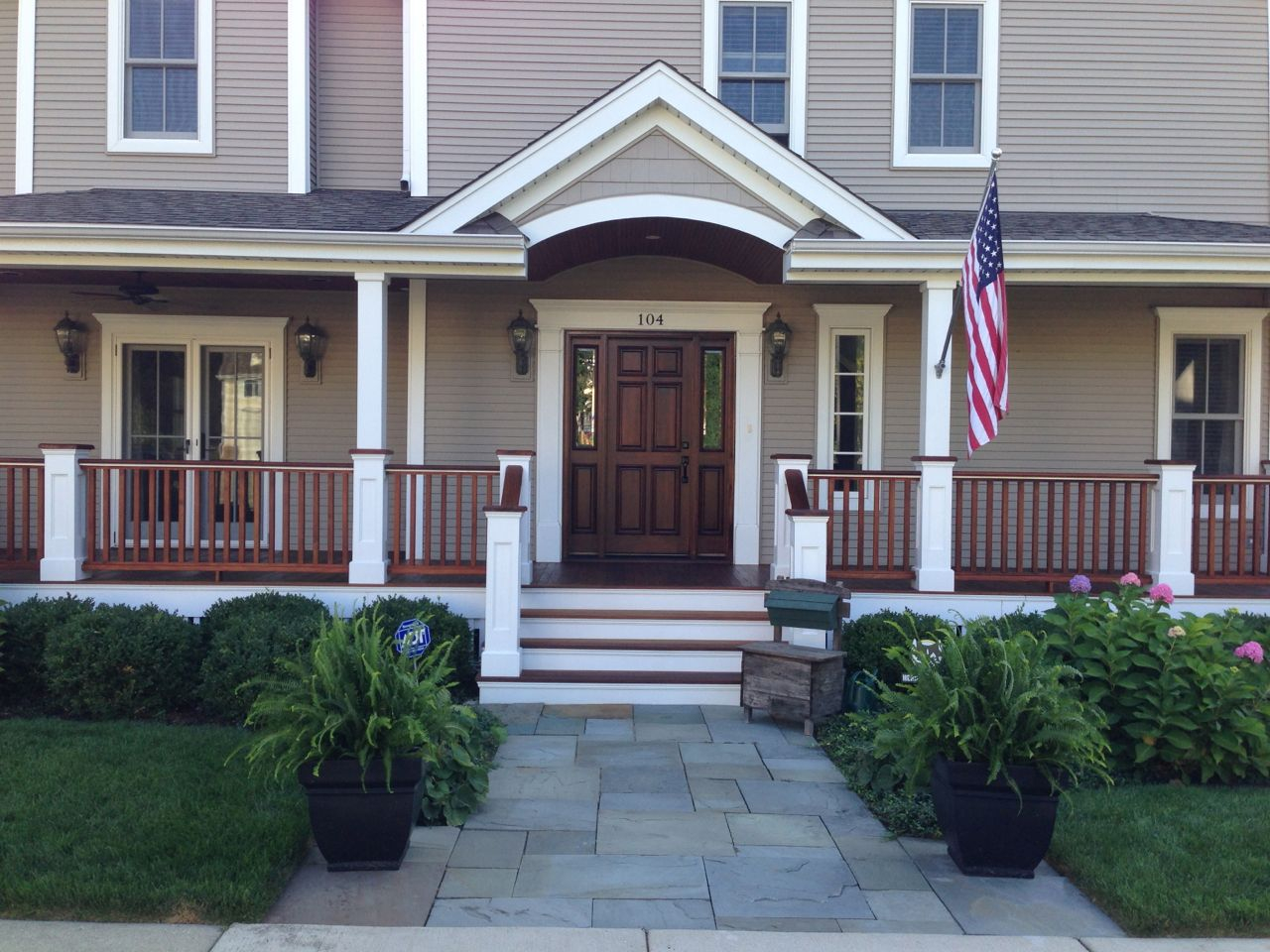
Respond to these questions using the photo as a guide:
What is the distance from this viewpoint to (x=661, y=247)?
9586 millimetres

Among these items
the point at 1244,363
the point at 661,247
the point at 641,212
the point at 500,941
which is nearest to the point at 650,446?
the point at 661,247

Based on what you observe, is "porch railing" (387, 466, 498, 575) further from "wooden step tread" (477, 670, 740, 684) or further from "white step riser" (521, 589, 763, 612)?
"wooden step tread" (477, 670, 740, 684)

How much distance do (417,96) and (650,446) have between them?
3.90 m

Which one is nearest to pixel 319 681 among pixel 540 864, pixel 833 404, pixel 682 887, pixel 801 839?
pixel 540 864

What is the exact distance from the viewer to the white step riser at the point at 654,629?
8.21 metres

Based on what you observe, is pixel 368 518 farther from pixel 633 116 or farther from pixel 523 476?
pixel 633 116

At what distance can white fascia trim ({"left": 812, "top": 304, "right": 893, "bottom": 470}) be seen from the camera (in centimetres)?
1002

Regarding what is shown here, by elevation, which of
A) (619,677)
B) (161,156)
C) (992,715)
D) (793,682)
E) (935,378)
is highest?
(161,156)

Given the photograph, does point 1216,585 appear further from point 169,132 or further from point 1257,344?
point 169,132

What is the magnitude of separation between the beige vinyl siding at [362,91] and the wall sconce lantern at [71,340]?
2.77m

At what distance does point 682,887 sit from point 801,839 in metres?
0.82

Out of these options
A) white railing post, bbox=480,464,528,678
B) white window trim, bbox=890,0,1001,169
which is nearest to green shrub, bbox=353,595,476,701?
white railing post, bbox=480,464,528,678

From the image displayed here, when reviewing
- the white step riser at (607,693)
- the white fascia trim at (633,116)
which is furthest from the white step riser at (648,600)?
the white fascia trim at (633,116)

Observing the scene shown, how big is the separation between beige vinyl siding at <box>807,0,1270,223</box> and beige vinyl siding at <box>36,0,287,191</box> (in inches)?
198
